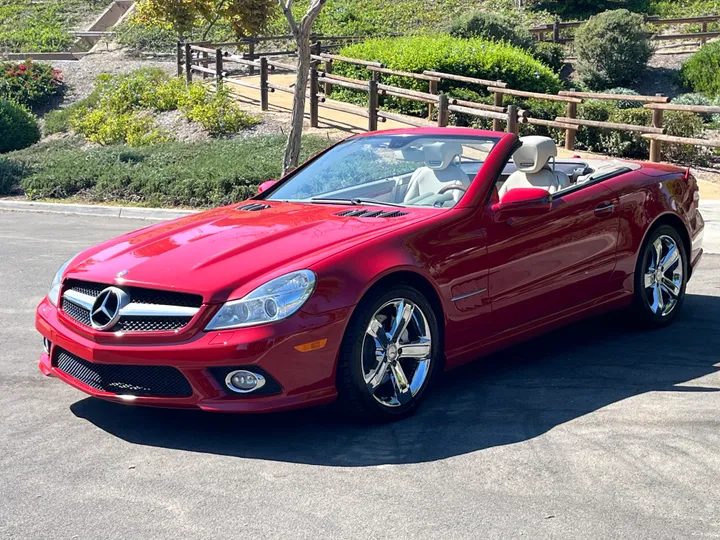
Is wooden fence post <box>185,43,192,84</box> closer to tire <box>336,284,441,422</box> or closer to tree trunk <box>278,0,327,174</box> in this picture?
tree trunk <box>278,0,327,174</box>

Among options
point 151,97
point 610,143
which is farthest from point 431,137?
point 151,97

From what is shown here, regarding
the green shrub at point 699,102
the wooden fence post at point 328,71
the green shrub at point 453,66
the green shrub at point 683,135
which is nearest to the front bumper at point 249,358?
the green shrub at point 683,135

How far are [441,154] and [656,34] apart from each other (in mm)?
36196

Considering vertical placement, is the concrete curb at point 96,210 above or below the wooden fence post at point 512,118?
below

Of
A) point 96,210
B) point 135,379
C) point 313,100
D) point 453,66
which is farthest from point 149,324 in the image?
point 453,66

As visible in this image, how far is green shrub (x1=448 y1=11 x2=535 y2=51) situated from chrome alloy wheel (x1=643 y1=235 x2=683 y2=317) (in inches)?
1062

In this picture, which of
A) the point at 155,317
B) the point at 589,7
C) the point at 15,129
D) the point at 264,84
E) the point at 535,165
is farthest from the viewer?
the point at 589,7

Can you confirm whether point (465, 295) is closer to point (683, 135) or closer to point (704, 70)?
point (683, 135)

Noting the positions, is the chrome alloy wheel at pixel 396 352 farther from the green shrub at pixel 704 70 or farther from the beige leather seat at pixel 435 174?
the green shrub at pixel 704 70

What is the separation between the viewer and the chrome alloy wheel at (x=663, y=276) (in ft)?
24.5

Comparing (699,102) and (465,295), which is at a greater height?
(465,295)

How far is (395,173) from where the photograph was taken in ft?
22.5

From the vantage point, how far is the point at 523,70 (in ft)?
91.4

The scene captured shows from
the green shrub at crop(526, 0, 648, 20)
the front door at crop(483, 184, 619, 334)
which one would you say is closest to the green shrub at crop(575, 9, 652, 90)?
the green shrub at crop(526, 0, 648, 20)
